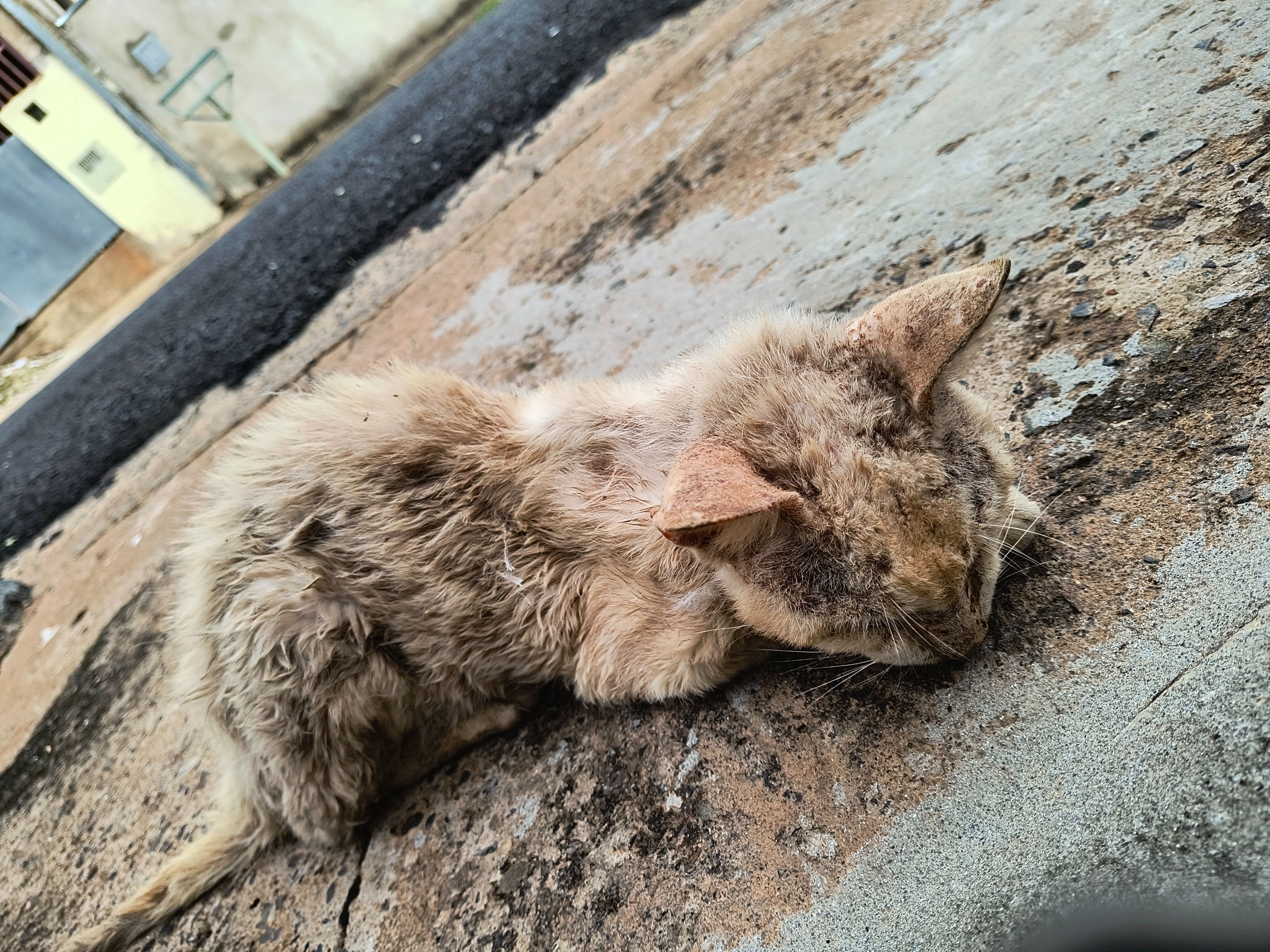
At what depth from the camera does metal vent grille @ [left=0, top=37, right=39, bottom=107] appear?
8.17 meters

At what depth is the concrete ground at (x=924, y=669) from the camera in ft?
4.78

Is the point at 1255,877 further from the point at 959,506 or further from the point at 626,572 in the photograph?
the point at 626,572

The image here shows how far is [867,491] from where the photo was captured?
1564mm

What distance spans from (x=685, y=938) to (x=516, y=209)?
4735 mm

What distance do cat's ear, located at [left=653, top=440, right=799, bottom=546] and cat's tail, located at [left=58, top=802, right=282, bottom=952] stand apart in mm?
2083

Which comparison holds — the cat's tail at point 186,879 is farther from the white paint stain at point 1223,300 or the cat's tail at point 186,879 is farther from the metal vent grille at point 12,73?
the metal vent grille at point 12,73

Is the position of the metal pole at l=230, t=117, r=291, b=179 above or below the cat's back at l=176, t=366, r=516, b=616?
above

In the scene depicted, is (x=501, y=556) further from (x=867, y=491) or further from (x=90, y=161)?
(x=90, y=161)

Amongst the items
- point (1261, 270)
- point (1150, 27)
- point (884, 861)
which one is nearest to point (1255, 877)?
point (884, 861)

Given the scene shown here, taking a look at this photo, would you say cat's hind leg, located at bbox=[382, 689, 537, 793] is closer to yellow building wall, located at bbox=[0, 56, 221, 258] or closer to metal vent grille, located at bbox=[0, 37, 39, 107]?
yellow building wall, located at bbox=[0, 56, 221, 258]

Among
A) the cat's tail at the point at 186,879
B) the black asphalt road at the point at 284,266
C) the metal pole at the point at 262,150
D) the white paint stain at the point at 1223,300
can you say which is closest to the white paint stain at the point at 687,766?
the cat's tail at the point at 186,879

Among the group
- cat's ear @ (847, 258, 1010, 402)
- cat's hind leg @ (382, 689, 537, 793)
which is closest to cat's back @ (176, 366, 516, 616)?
cat's hind leg @ (382, 689, 537, 793)

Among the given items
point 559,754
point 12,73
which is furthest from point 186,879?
point 12,73

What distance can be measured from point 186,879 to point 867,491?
2.77 m
